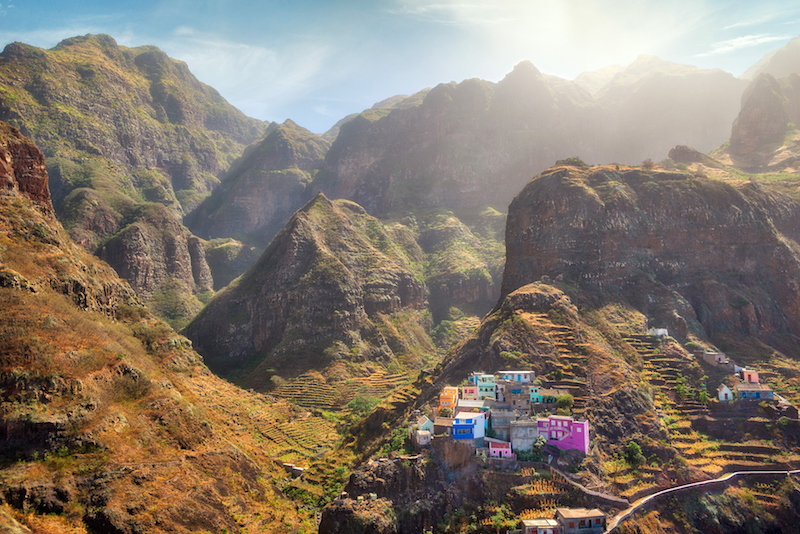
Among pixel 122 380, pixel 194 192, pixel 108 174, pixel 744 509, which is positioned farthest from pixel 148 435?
pixel 194 192

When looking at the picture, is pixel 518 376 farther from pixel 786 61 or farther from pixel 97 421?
pixel 786 61

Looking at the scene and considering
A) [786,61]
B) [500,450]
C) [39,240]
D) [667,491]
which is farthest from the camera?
[786,61]

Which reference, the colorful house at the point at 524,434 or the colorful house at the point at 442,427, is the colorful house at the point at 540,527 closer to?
the colorful house at the point at 524,434

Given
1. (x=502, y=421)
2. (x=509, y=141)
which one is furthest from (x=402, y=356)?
(x=509, y=141)

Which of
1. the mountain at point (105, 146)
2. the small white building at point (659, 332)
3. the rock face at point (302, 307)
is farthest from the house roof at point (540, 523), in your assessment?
the mountain at point (105, 146)

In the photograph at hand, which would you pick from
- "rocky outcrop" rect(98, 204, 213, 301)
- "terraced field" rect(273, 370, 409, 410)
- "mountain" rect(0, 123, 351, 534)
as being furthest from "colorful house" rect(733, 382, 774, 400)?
"rocky outcrop" rect(98, 204, 213, 301)
